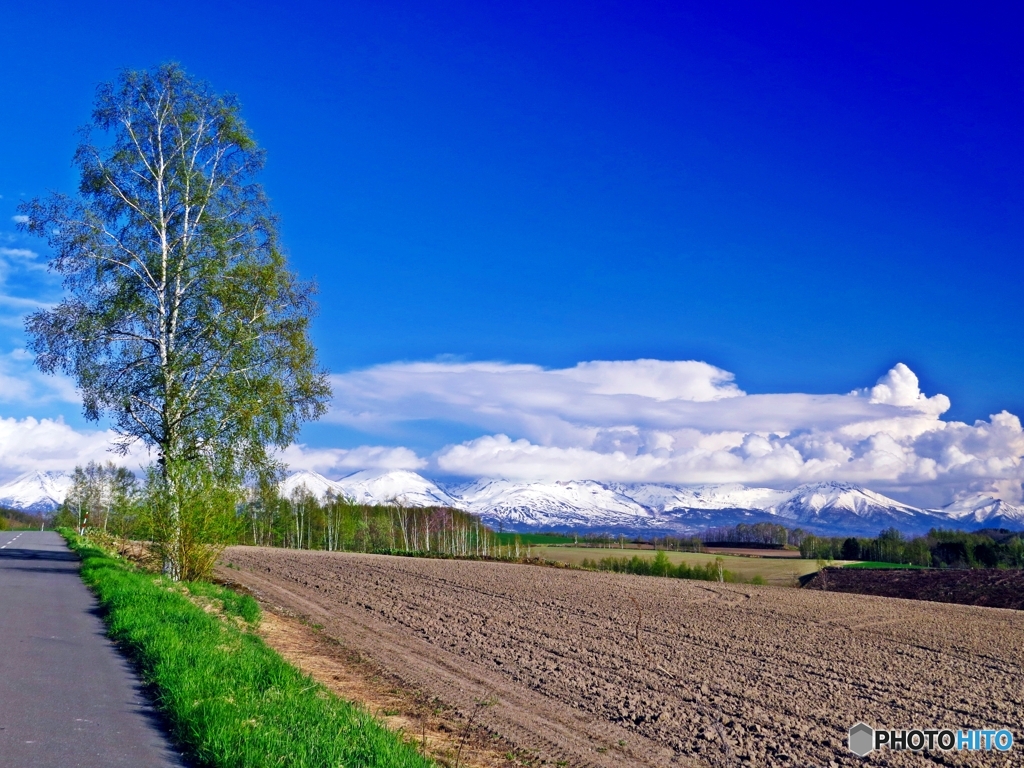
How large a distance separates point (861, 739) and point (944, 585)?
111 feet

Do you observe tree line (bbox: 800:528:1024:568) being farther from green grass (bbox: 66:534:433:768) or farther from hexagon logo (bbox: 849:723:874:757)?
green grass (bbox: 66:534:433:768)

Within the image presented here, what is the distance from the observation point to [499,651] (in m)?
16.4

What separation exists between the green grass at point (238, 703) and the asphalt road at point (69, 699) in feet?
0.96

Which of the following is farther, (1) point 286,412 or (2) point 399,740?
(1) point 286,412

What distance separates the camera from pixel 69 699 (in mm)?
9438

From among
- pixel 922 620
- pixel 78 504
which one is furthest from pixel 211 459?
pixel 78 504

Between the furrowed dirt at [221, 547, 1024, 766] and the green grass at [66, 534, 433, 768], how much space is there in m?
2.19

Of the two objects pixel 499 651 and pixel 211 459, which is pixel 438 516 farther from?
pixel 499 651

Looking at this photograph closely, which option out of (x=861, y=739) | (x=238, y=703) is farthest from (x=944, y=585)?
(x=238, y=703)

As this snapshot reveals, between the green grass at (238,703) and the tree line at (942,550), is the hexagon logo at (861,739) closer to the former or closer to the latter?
the green grass at (238,703)

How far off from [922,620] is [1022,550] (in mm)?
46511

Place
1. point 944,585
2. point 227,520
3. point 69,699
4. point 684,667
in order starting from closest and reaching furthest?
point 69,699
point 684,667
point 227,520
point 944,585

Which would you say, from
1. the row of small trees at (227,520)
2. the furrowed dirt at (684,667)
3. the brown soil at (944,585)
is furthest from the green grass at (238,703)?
the brown soil at (944,585)

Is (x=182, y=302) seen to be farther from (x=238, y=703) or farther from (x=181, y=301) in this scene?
(x=238, y=703)
